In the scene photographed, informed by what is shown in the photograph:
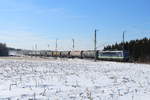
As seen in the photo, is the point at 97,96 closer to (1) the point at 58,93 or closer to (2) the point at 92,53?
(1) the point at 58,93

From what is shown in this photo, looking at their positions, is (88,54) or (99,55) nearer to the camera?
(99,55)

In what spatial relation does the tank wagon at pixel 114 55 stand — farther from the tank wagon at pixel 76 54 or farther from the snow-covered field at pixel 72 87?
the snow-covered field at pixel 72 87

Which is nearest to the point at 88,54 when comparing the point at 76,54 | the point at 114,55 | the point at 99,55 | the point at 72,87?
the point at 99,55

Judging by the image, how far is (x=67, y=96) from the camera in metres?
9.25

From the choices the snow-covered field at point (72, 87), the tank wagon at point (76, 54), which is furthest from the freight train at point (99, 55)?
the snow-covered field at point (72, 87)

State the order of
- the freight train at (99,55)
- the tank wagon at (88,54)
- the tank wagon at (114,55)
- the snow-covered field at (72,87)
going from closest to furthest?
the snow-covered field at (72,87)
the tank wagon at (114,55)
the freight train at (99,55)
the tank wagon at (88,54)

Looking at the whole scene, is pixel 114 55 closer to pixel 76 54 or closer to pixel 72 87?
pixel 76 54

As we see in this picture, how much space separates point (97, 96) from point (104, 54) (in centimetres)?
6149

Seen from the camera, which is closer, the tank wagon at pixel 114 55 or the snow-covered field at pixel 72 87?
the snow-covered field at pixel 72 87

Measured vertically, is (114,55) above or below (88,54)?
below

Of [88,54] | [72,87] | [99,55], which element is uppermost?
[88,54]

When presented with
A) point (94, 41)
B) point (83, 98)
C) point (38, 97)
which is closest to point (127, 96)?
point (83, 98)

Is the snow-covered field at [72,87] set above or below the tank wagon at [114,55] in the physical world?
below

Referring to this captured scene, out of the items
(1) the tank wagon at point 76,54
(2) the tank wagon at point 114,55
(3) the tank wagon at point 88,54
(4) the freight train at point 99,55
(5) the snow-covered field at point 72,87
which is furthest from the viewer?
(1) the tank wagon at point 76,54
